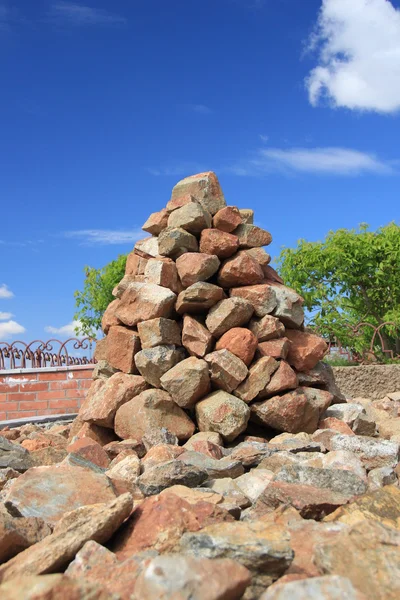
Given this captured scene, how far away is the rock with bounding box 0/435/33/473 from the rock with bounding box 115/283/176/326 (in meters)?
1.50

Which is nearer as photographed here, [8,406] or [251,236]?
[251,236]

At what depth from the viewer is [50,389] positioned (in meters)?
9.45

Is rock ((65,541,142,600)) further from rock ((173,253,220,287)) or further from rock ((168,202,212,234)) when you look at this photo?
rock ((168,202,212,234))

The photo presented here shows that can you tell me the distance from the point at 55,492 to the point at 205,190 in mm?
3573

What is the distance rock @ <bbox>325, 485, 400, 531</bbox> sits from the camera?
271 centimetres

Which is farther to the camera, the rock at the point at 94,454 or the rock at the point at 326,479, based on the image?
the rock at the point at 94,454

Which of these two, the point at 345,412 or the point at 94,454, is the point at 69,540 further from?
the point at 345,412

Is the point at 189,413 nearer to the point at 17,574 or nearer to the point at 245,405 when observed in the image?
the point at 245,405

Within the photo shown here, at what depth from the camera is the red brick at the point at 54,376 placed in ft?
31.0

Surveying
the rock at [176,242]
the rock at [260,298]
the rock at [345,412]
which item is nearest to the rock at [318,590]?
the rock at [260,298]

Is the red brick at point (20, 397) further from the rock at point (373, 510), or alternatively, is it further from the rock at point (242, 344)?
the rock at point (373, 510)

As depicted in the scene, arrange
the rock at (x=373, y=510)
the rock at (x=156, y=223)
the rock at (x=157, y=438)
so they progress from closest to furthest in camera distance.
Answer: the rock at (x=373, y=510)
the rock at (x=157, y=438)
the rock at (x=156, y=223)

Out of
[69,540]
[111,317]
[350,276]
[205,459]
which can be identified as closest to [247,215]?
[111,317]

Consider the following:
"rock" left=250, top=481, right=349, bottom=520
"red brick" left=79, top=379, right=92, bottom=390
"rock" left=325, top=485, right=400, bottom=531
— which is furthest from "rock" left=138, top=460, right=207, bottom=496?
"red brick" left=79, top=379, right=92, bottom=390
